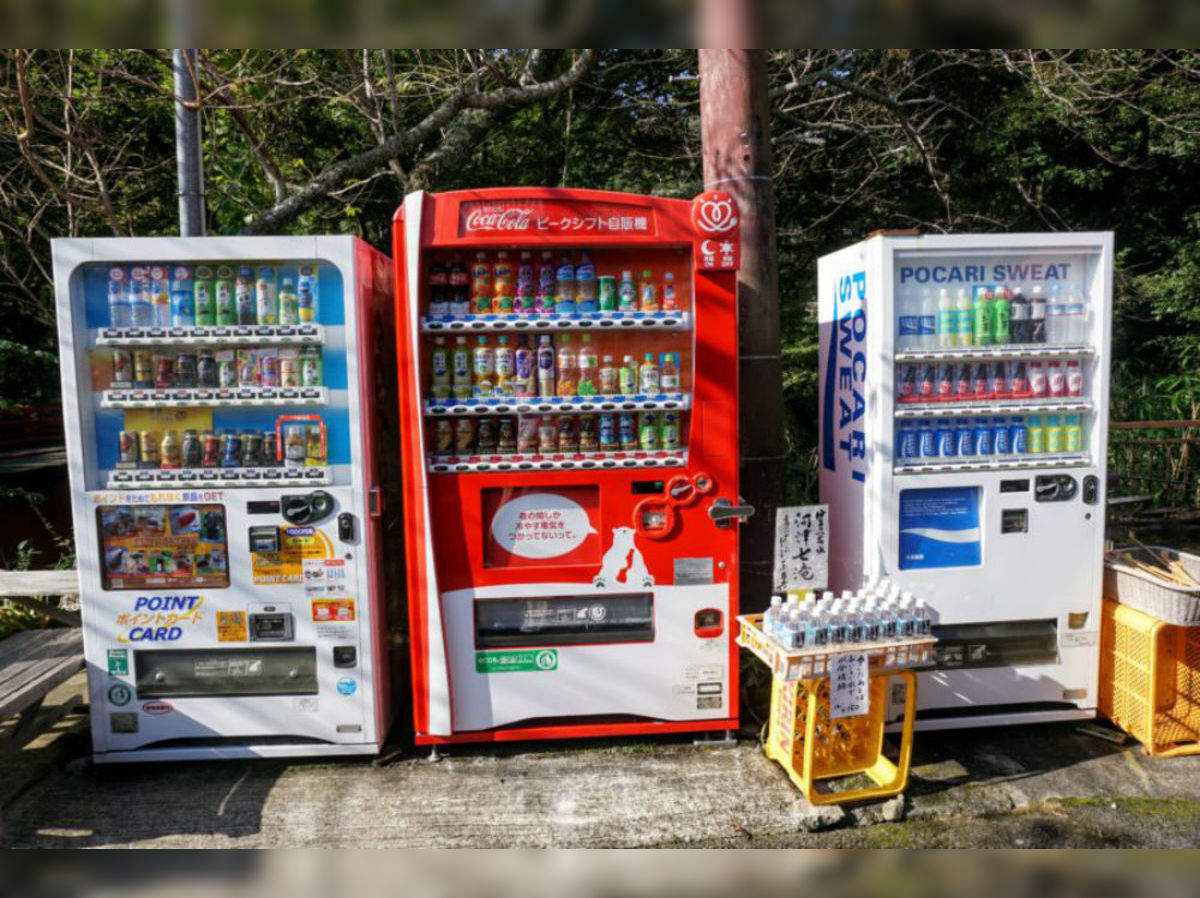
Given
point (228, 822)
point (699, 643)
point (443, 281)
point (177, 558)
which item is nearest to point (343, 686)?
point (228, 822)

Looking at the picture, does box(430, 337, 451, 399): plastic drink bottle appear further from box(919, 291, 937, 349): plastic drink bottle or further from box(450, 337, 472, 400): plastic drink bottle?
box(919, 291, 937, 349): plastic drink bottle

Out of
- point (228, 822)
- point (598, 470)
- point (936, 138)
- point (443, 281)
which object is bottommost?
point (228, 822)

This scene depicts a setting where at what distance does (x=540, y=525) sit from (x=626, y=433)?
0.58 m

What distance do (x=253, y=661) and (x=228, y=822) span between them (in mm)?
681

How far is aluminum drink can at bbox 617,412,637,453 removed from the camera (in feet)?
12.3

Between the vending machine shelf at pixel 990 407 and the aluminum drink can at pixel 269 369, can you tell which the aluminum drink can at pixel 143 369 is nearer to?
the aluminum drink can at pixel 269 369

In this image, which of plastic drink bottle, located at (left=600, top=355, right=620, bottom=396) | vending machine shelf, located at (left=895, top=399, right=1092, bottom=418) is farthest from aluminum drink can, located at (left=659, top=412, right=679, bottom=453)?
vending machine shelf, located at (left=895, top=399, right=1092, bottom=418)

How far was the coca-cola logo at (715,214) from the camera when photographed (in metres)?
3.48

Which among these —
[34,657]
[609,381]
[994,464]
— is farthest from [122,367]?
[994,464]

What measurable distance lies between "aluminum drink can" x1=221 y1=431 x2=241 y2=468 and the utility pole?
242cm

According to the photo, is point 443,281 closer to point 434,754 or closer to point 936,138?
point 434,754

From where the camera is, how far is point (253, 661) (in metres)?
3.64

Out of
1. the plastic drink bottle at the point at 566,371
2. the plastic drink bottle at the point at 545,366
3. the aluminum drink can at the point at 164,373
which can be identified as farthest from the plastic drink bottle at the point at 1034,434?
the aluminum drink can at the point at 164,373

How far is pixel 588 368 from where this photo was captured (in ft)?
12.1
